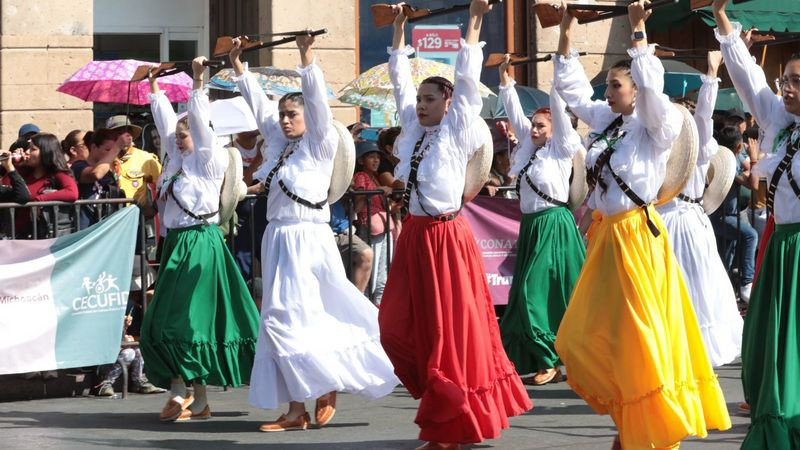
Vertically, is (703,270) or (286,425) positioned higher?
(703,270)

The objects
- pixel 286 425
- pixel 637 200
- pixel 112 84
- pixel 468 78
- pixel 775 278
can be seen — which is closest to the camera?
pixel 775 278

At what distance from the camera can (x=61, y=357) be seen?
33.5 feet

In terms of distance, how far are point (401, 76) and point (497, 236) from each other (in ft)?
13.4

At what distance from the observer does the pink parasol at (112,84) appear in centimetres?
1326

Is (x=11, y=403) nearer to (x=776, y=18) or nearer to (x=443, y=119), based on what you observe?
(x=443, y=119)

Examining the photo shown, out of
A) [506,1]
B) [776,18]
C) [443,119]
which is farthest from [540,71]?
[443,119]

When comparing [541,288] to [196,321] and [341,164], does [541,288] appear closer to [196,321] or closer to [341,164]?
[341,164]

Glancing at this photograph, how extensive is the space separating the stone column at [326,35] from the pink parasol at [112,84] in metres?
2.19

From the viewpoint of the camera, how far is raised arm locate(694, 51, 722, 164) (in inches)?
341

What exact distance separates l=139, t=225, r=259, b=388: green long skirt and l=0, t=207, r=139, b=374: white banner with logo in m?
1.04

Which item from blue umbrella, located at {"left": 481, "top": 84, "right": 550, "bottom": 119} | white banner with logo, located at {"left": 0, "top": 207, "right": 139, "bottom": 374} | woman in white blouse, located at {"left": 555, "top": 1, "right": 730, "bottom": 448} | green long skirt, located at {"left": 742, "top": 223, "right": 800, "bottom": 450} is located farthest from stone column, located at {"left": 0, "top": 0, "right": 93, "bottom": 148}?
→ green long skirt, located at {"left": 742, "top": 223, "right": 800, "bottom": 450}

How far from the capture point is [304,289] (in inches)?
352

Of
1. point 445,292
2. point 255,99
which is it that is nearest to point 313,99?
point 255,99

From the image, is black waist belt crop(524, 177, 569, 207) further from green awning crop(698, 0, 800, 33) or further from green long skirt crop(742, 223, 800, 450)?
green awning crop(698, 0, 800, 33)
